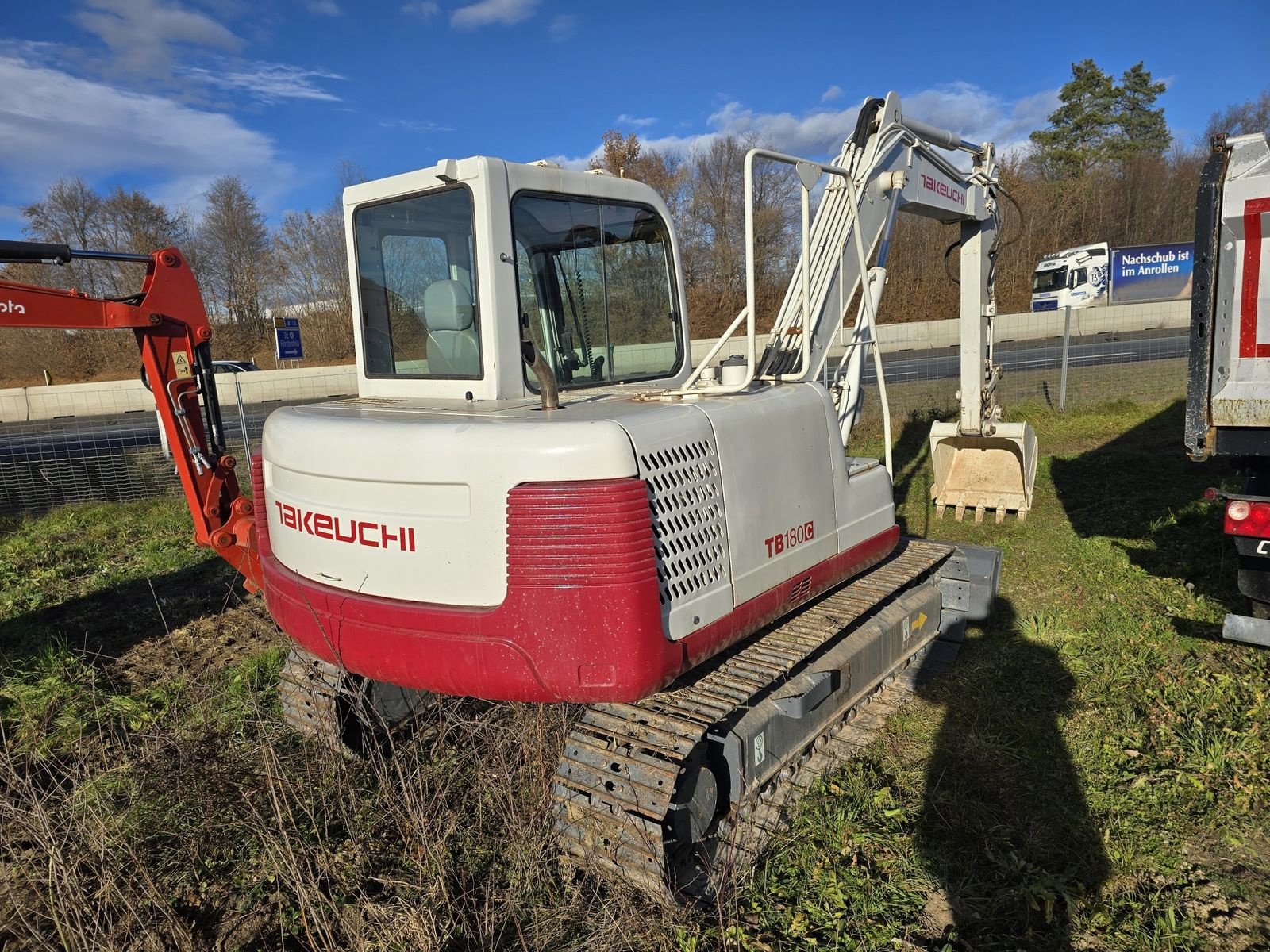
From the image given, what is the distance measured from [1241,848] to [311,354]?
31995mm

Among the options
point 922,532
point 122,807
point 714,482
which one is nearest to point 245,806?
point 122,807

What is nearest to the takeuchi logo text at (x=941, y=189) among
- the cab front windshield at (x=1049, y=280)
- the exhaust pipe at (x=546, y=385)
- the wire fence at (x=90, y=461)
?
the exhaust pipe at (x=546, y=385)

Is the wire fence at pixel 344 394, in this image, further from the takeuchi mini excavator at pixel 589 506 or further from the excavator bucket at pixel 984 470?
the takeuchi mini excavator at pixel 589 506

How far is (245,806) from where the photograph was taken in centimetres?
326

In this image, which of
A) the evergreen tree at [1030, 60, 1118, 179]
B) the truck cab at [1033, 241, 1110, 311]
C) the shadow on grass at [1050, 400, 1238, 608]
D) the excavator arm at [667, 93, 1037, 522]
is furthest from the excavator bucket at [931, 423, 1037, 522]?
the evergreen tree at [1030, 60, 1118, 179]

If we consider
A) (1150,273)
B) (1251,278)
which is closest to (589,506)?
(1251,278)

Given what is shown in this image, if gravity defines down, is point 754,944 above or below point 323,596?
below

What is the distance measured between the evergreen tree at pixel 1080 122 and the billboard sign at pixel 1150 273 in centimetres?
1057

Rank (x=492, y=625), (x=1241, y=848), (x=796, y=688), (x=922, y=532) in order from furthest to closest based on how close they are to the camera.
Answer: (x=922, y=532) → (x=796, y=688) → (x=1241, y=848) → (x=492, y=625)

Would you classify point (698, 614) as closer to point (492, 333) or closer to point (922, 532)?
point (492, 333)

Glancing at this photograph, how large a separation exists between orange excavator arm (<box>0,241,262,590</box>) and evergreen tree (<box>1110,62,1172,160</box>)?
1981 inches

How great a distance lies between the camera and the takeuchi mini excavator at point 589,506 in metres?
2.72

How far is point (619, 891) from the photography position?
2.84 metres

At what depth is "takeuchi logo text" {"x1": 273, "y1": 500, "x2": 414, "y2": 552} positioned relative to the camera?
9.58 ft
